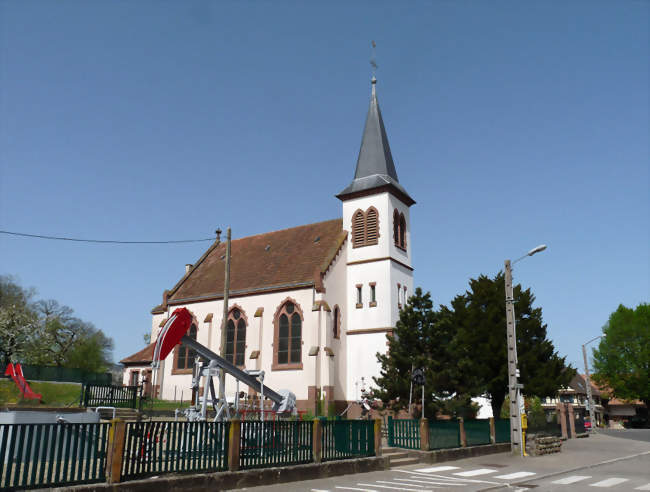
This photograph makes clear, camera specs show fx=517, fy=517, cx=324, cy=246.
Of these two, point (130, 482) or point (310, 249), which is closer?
point (130, 482)

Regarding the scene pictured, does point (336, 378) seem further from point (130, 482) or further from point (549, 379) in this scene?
point (130, 482)

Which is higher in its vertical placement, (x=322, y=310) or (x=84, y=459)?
(x=322, y=310)

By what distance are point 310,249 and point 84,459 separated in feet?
86.5

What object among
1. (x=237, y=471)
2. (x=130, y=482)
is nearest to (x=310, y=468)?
(x=237, y=471)

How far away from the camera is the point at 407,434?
729 inches

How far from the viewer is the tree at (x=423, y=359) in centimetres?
2280

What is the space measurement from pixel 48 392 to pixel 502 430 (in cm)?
3262

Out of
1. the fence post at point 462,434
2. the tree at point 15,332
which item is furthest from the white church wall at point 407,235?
the tree at point 15,332

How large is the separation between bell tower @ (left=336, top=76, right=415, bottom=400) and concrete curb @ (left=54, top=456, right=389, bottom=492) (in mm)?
15677

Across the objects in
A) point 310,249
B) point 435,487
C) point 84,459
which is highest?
point 310,249

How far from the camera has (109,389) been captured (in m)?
25.5

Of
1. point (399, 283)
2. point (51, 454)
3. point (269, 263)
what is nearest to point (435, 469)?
point (51, 454)

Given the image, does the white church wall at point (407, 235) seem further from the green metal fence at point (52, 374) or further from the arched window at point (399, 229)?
the green metal fence at point (52, 374)

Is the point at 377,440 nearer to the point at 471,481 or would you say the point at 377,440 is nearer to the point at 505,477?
the point at 471,481
